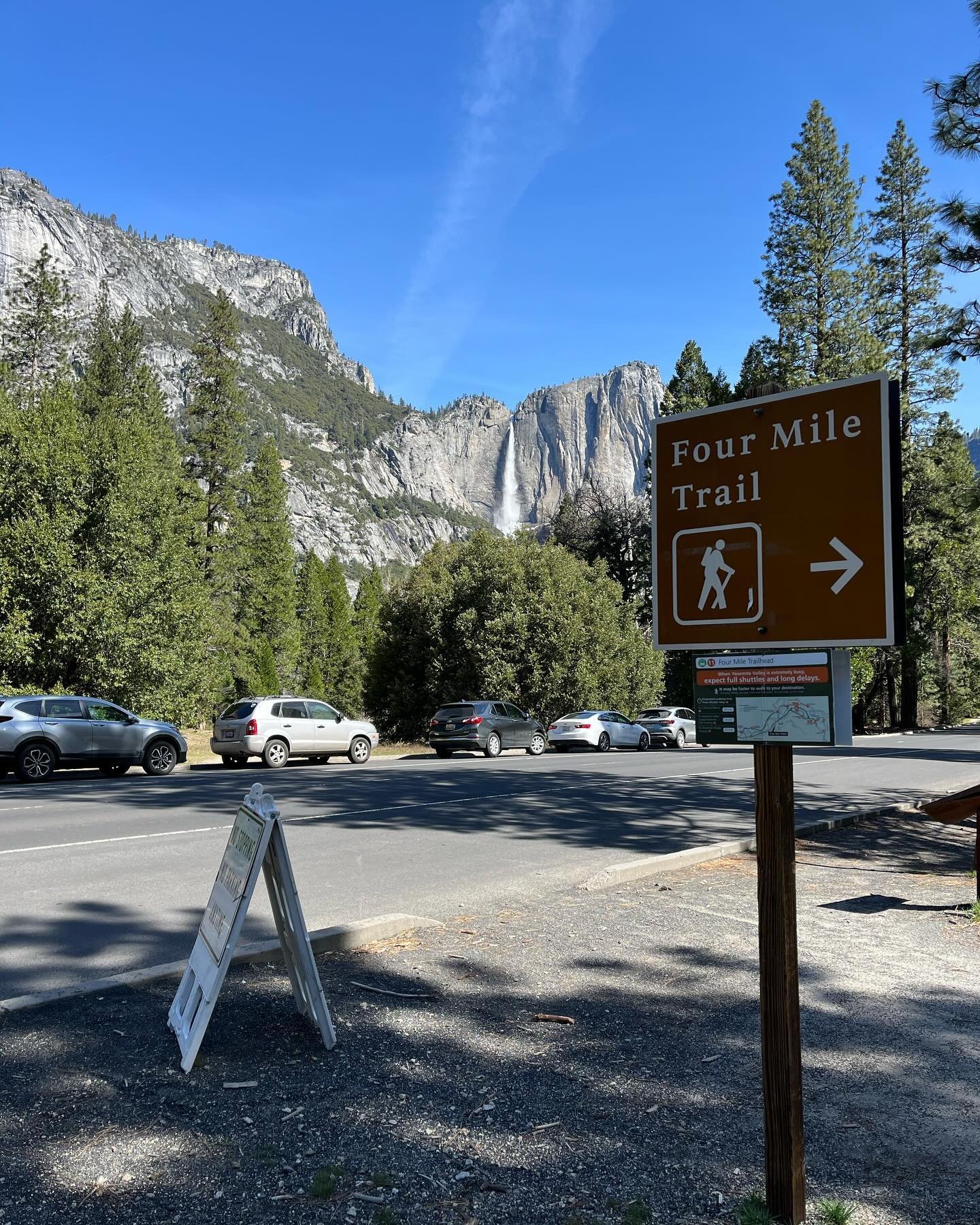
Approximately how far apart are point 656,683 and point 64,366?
30386 millimetres

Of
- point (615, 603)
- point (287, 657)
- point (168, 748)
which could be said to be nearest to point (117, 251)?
point (287, 657)

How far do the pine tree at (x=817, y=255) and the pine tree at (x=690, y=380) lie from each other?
6.19 m

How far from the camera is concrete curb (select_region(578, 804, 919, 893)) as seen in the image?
805 centimetres

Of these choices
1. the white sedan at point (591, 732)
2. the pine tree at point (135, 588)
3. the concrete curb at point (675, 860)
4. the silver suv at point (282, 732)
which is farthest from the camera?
the white sedan at point (591, 732)

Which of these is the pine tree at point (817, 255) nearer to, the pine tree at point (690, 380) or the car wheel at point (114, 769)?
the pine tree at point (690, 380)

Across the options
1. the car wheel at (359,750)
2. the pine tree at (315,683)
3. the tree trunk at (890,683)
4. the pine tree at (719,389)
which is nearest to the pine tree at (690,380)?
the pine tree at (719,389)

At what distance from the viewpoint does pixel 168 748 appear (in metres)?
20.2

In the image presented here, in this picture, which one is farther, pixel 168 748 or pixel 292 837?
pixel 168 748

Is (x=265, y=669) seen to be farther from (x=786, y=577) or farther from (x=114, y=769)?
(x=786, y=577)

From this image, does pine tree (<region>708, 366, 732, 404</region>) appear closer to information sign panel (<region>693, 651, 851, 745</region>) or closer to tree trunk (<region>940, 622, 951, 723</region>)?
tree trunk (<region>940, 622, 951, 723</region>)

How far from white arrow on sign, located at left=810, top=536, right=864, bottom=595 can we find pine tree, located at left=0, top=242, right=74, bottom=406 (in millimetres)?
45273

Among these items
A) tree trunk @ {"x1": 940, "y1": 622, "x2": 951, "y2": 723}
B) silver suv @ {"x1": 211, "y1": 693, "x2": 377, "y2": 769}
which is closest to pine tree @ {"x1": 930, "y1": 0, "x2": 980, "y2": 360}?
silver suv @ {"x1": 211, "y1": 693, "x2": 377, "y2": 769}

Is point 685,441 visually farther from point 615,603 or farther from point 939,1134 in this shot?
point 615,603

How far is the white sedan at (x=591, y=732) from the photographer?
29984 millimetres
